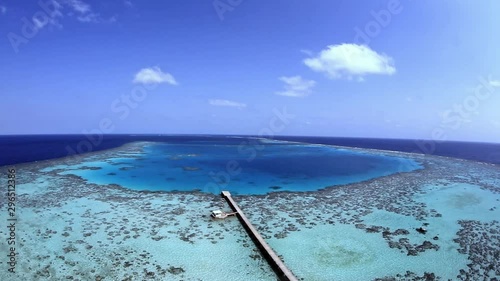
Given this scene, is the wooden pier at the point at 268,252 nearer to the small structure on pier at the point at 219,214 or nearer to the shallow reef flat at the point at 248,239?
the shallow reef flat at the point at 248,239

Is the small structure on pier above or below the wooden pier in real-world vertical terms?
above

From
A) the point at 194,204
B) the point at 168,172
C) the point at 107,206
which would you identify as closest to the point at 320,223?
the point at 194,204

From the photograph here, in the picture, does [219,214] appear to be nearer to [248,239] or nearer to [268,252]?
[248,239]

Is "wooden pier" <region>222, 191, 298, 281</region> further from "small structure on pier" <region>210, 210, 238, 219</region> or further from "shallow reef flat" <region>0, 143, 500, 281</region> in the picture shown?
"small structure on pier" <region>210, 210, 238, 219</region>

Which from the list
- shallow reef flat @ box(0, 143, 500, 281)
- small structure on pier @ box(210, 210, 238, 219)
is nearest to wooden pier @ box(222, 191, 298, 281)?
shallow reef flat @ box(0, 143, 500, 281)

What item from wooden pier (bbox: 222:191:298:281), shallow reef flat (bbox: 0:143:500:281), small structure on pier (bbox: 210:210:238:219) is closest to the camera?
wooden pier (bbox: 222:191:298:281)

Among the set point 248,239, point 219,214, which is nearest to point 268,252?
point 248,239

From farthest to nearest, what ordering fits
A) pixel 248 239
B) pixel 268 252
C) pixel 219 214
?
pixel 219 214, pixel 248 239, pixel 268 252

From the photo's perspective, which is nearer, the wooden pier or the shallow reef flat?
the wooden pier

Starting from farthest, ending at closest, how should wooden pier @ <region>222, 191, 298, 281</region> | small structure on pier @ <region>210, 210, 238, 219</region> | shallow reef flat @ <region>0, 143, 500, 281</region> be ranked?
small structure on pier @ <region>210, 210, 238, 219</region>
shallow reef flat @ <region>0, 143, 500, 281</region>
wooden pier @ <region>222, 191, 298, 281</region>

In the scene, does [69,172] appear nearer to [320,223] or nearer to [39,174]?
[39,174]
